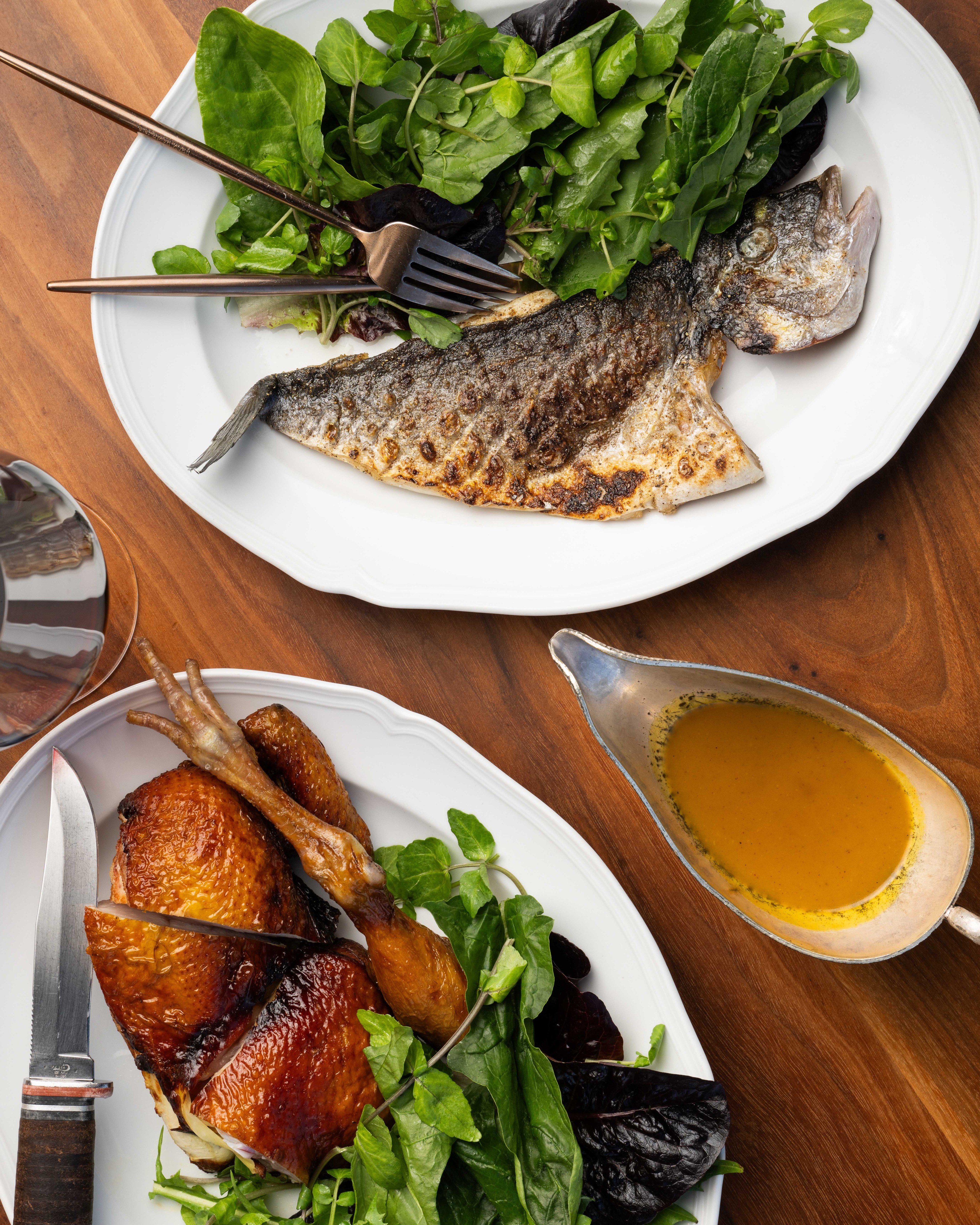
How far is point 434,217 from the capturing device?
1.37 meters

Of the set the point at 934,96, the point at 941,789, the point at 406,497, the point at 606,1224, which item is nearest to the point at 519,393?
the point at 406,497

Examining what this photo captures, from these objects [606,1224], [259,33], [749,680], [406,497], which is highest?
[259,33]

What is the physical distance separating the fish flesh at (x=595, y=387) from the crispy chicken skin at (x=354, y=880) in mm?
464

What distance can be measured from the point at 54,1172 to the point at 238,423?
1.27m

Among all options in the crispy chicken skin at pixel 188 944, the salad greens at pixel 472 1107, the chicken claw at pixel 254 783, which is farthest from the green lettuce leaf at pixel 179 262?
the salad greens at pixel 472 1107

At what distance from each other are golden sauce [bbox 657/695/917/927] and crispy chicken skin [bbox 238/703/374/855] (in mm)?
563

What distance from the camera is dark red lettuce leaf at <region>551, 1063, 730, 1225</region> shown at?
118 cm

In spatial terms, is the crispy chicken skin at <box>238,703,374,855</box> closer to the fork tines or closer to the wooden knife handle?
the wooden knife handle

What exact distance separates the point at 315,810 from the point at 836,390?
44.5 inches

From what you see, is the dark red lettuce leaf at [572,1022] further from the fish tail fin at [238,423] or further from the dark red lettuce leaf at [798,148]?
the dark red lettuce leaf at [798,148]

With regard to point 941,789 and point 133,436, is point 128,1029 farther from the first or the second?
→ point 941,789

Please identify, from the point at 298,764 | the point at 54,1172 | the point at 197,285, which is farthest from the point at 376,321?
the point at 54,1172

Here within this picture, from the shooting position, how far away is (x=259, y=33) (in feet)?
4.32

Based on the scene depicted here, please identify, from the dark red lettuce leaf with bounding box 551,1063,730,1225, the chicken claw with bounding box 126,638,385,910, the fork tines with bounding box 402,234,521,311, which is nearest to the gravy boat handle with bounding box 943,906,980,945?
the dark red lettuce leaf with bounding box 551,1063,730,1225
